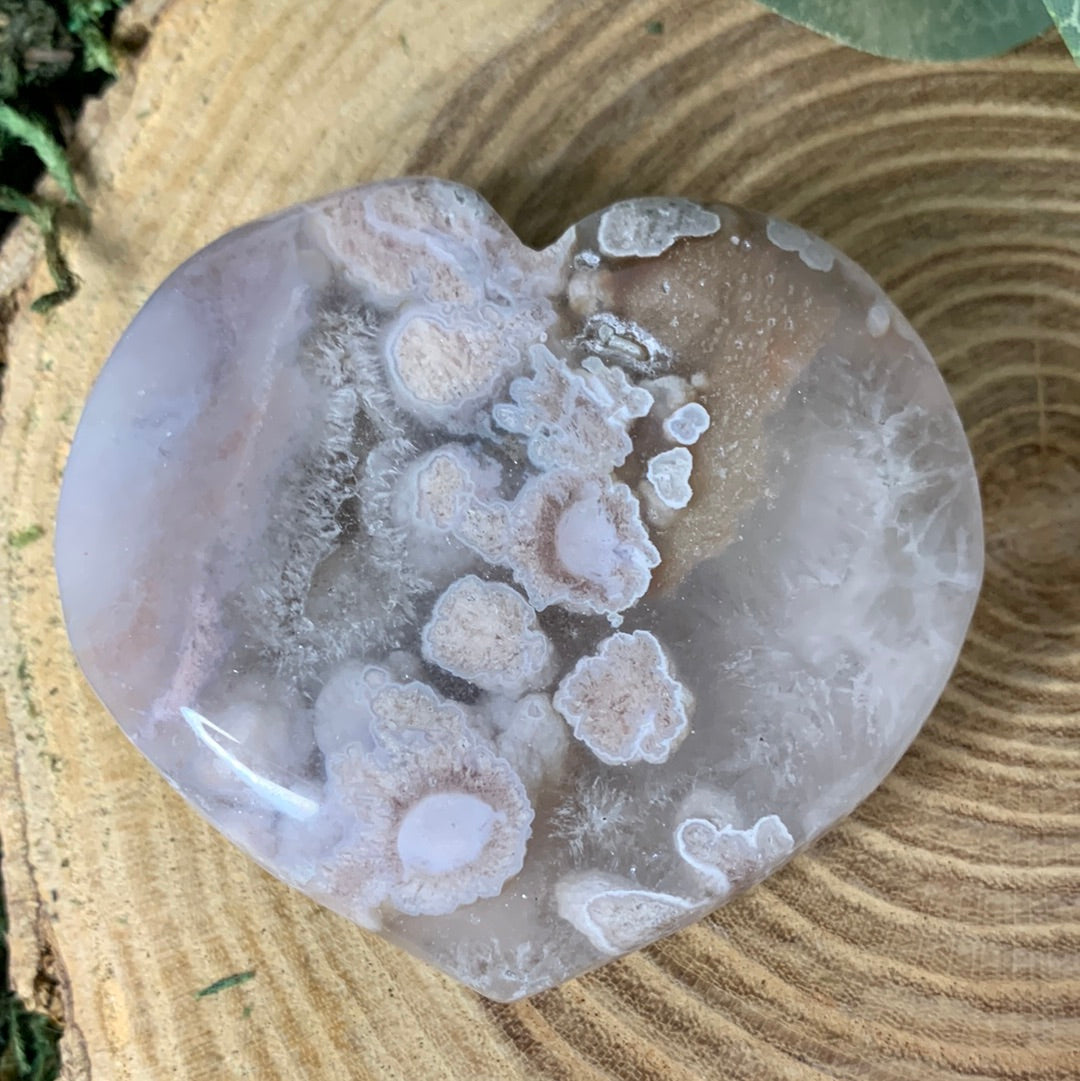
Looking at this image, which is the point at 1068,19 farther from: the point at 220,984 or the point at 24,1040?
the point at 24,1040

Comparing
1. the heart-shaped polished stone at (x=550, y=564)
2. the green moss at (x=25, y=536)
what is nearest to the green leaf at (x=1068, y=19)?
the heart-shaped polished stone at (x=550, y=564)

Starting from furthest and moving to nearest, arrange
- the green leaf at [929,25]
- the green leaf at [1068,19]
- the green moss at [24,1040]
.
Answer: the green moss at [24,1040] < the green leaf at [929,25] < the green leaf at [1068,19]

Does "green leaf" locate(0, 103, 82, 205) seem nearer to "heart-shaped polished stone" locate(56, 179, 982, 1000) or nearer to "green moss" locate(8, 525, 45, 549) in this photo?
"heart-shaped polished stone" locate(56, 179, 982, 1000)

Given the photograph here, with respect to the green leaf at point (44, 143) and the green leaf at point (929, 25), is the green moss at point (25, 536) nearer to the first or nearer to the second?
the green leaf at point (44, 143)

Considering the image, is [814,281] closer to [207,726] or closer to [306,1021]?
[207,726]

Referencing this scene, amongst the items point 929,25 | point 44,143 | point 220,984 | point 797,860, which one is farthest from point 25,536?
point 929,25

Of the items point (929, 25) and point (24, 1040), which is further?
point (24, 1040)

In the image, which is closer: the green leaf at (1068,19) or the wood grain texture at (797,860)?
the green leaf at (1068,19)
